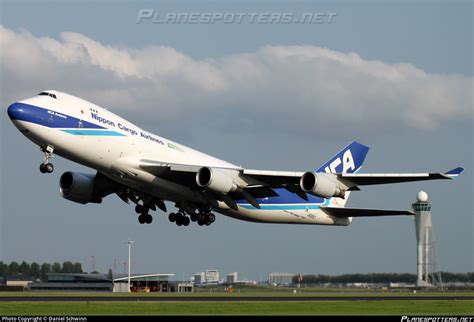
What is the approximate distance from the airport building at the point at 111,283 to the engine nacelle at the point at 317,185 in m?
40.0

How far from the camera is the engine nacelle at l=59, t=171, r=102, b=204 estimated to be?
53562 millimetres

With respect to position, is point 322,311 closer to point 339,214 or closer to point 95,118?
point 95,118

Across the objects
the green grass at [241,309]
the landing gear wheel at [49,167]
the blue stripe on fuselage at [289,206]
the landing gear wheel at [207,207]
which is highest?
the landing gear wheel at [49,167]

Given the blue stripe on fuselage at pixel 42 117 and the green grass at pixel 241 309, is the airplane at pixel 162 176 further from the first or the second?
the green grass at pixel 241 309

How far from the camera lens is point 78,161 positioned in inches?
1811

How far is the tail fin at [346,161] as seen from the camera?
62.1 meters

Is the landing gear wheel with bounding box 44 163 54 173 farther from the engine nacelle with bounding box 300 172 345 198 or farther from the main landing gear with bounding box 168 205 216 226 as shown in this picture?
the engine nacelle with bounding box 300 172 345 198

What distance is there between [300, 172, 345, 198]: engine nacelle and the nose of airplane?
16.6 metres

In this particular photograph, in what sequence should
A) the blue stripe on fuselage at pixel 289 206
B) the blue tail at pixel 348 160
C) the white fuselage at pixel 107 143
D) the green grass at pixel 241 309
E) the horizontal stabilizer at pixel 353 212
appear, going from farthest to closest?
the blue tail at pixel 348 160 < the horizontal stabilizer at pixel 353 212 < the blue stripe on fuselage at pixel 289 206 < the white fuselage at pixel 107 143 < the green grass at pixel 241 309

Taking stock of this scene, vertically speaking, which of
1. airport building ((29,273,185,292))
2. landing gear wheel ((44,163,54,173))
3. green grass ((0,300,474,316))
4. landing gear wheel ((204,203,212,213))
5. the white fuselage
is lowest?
green grass ((0,300,474,316))

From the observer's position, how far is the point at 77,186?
176ft

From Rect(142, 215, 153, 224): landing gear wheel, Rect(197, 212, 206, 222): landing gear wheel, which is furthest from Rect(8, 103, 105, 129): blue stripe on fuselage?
Rect(142, 215, 153, 224): landing gear wheel

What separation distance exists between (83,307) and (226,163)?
48.8 ft

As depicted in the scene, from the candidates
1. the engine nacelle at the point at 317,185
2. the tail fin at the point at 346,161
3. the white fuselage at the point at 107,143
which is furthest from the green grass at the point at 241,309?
the tail fin at the point at 346,161
